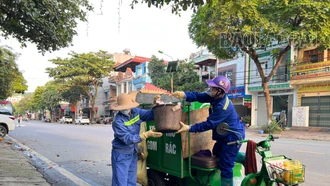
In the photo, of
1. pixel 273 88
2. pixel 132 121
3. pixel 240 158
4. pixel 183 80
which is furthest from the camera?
pixel 183 80

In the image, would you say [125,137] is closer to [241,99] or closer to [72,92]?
[241,99]

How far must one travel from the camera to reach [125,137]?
365 centimetres

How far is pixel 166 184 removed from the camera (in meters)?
4.61

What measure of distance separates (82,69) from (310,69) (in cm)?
2964

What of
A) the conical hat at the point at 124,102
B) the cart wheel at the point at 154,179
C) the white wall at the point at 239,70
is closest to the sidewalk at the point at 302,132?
the white wall at the point at 239,70

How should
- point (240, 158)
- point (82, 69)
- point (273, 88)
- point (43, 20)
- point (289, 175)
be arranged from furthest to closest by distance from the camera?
1. point (82, 69)
2. point (273, 88)
3. point (43, 20)
4. point (240, 158)
5. point (289, 175)

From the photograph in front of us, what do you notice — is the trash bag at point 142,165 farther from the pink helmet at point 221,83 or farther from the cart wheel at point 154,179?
the pink helmet at point 221,83

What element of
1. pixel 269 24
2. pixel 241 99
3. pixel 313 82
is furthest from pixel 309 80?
pixel 241 99

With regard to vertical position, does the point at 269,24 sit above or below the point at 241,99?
above

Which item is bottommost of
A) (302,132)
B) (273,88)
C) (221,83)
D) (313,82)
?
(302,132)

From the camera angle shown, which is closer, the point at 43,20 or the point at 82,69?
the point at 43,20

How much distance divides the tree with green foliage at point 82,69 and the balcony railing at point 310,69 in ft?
87.5

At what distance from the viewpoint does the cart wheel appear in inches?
178

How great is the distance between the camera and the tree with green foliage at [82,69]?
42.5 metres
